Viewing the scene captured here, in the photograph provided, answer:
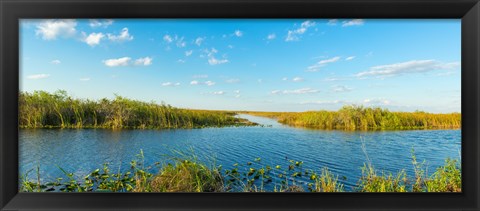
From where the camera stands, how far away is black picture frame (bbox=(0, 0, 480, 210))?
3.41 ft

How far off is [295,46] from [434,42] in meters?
1.08

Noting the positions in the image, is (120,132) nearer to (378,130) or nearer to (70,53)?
(70,53)

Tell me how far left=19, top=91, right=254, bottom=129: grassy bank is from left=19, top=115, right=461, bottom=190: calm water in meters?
0.09

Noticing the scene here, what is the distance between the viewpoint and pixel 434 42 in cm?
183

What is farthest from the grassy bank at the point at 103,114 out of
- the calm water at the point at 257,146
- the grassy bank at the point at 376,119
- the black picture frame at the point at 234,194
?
the black picture frame at the point at 234,194

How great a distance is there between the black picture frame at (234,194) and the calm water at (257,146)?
87 centimetres

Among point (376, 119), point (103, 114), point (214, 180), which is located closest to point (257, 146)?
point (214, 180)

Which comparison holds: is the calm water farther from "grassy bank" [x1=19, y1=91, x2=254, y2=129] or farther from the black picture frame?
the black picture frame

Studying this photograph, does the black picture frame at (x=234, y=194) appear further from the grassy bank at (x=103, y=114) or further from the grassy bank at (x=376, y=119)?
the grassy bank at (x=376, y=119)

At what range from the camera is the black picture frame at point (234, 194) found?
104cm

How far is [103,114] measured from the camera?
2854 millimetres

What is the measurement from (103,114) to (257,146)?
1.69 m

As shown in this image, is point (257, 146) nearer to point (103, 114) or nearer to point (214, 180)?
point (214, 180)

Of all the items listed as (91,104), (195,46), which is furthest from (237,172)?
(91,104)
